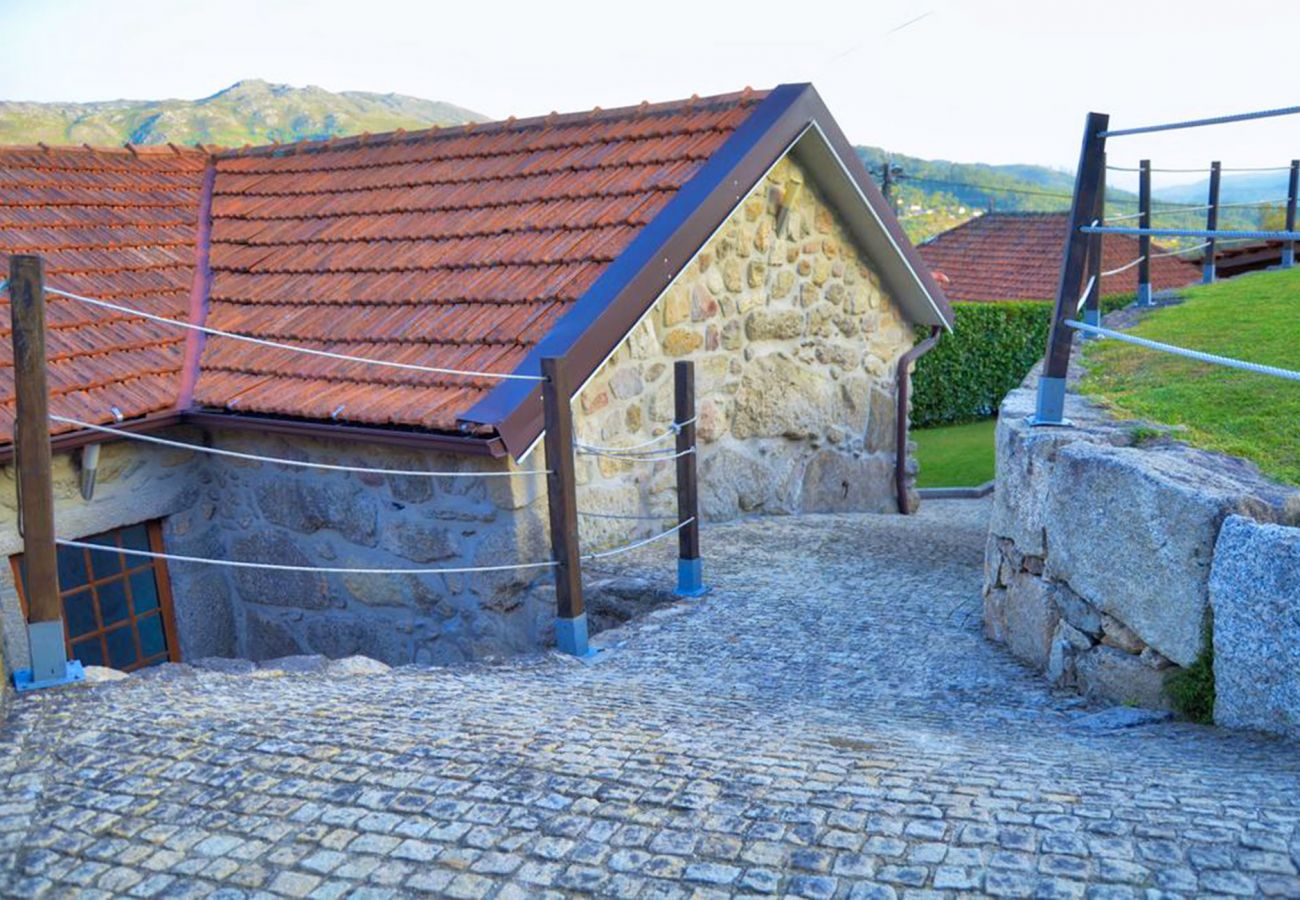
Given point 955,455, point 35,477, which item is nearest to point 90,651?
point 35,477

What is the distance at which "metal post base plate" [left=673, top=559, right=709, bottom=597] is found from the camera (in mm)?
5957

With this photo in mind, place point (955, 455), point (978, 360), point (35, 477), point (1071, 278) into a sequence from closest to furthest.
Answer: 1. point (35, 477)
2. point (1071, 278)
3. point (955, 455)
4. point (978, 360)

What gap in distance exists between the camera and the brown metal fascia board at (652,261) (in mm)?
5426

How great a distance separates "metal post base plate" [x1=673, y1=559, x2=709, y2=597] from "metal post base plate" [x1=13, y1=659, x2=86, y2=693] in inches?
114

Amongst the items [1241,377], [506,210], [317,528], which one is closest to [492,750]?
[317,528]

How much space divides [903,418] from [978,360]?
31.8 ft

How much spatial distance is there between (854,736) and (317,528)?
3.89m

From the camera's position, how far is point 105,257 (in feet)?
24.3

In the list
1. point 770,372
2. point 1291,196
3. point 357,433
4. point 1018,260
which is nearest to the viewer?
point 357,433

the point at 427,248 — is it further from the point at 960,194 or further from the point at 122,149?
the point at 960,194

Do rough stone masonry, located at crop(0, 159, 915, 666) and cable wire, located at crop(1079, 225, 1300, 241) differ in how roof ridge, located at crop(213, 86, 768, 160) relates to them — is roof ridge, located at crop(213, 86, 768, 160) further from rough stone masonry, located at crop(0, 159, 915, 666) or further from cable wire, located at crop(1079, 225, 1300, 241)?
cable wire, located at crop(1079, 225, 1300, 241)

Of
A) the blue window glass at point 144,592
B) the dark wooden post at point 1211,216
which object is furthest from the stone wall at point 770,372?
the dark wooden post at point 1211,216

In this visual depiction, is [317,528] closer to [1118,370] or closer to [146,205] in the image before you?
[146,205]

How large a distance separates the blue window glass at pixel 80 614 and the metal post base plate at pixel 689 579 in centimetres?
332
